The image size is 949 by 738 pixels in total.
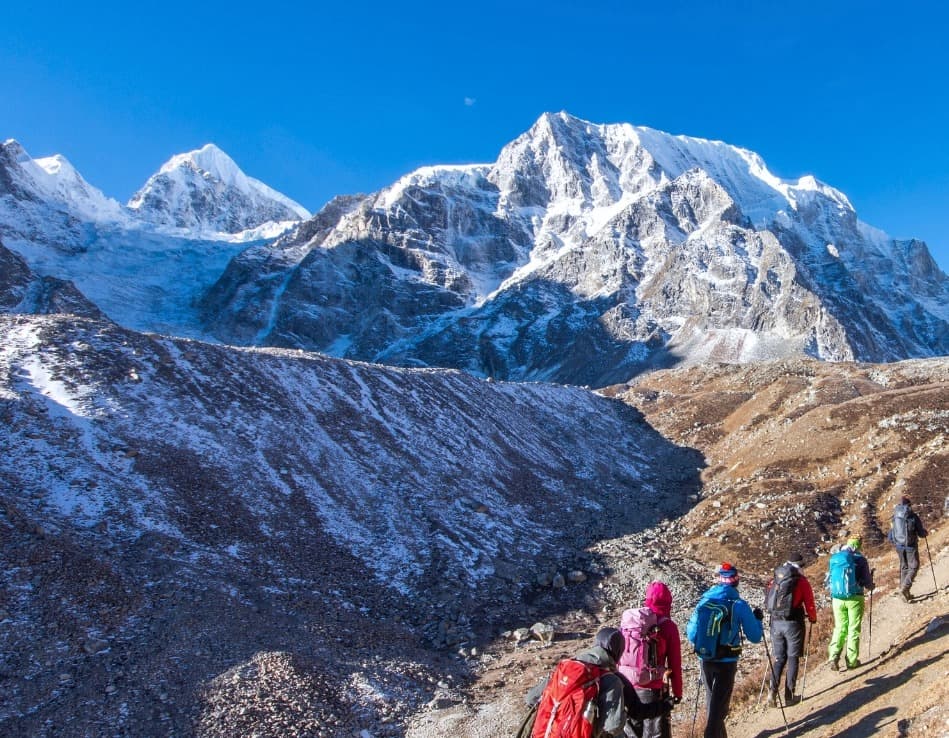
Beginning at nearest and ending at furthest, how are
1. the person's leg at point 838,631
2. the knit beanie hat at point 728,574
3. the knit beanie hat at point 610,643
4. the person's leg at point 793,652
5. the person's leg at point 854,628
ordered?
the knit beanie hat at point 610,643 < the knit beanie hat at point 728,574 < the person's leg at point 793,652 < the person's leg at point 854,628 < the person's leg at point 838,631

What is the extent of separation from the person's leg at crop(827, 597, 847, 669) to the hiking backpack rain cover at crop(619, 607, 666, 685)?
17.5 feet

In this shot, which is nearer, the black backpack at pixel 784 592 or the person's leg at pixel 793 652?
the black backpack at pixel 784 592

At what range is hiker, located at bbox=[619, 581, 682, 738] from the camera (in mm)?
8516

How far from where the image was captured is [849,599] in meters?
11.9

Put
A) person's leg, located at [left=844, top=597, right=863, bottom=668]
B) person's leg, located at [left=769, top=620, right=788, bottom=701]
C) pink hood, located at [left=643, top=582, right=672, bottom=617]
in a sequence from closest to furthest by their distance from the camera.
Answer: pink hood, located at [left=643, top=582, right=672, bottom=617], person's leg, located at [left=769, top=620, right=788, bottom=701], person's leg, located at [left=844, top=597, right=863, bottom=668]

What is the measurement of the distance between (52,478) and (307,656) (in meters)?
13.4

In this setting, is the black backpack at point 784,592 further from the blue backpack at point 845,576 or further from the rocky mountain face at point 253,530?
the rocky mountain face at point 253,530

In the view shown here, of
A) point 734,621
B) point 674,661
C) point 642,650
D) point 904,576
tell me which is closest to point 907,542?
point 904,576

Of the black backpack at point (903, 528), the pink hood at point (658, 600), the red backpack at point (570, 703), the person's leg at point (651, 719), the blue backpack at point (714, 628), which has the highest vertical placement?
the black backpack at point (903, 528)

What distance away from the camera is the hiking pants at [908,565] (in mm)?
15273

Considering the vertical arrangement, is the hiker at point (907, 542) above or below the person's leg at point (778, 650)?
above

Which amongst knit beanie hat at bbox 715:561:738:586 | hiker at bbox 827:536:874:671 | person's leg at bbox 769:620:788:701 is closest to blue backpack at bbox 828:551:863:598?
hiker at bbox 827:536:874:671

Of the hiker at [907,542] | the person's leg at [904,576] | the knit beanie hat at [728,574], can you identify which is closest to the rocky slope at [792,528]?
the person's leg at [904,576]

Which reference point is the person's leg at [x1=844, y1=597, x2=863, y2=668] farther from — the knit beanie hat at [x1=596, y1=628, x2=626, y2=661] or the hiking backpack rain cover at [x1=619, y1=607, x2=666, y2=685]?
the knit beanie hat at [x1=596, y1=628, x2=626, y2=661]
